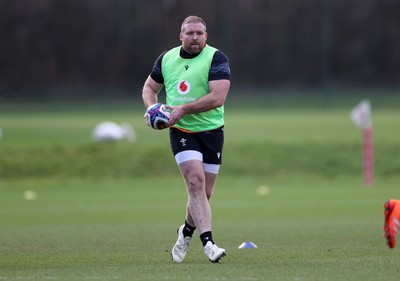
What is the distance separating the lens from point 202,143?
10391 mm

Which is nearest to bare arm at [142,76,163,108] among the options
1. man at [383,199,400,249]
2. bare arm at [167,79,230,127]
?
bare arm at [167,79,230,127]

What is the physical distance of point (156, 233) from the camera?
14.6 metres

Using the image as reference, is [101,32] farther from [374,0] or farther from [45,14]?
[374,0]

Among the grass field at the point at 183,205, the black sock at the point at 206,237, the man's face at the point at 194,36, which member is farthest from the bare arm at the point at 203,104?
the grass field at the point at 183,205

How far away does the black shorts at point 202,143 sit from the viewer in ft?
33.8

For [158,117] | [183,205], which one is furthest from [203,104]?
[183,205]

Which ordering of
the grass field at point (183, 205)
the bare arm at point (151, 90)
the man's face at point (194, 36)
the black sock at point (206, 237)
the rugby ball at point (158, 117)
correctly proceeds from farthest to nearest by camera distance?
1. the bare arm at point (151, 90)
2. the man's face at point (194, 36)
3. the black sock at point (206, 237)
4. the rugby ball at point (158, 117)
5. the grass field at point (183, 205)

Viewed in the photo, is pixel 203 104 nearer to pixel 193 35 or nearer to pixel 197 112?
pixel 197 112

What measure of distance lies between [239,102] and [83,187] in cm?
2703

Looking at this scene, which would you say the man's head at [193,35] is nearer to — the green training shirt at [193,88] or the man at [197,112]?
the man at [197,112]

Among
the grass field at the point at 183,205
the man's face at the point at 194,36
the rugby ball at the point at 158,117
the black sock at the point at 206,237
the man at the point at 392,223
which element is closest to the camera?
the man at the point at 392,223

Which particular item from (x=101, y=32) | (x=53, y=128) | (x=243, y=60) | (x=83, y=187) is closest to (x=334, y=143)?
(x=83, y=187)

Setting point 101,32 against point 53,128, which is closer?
point 53,128

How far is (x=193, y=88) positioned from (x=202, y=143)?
0.59m
